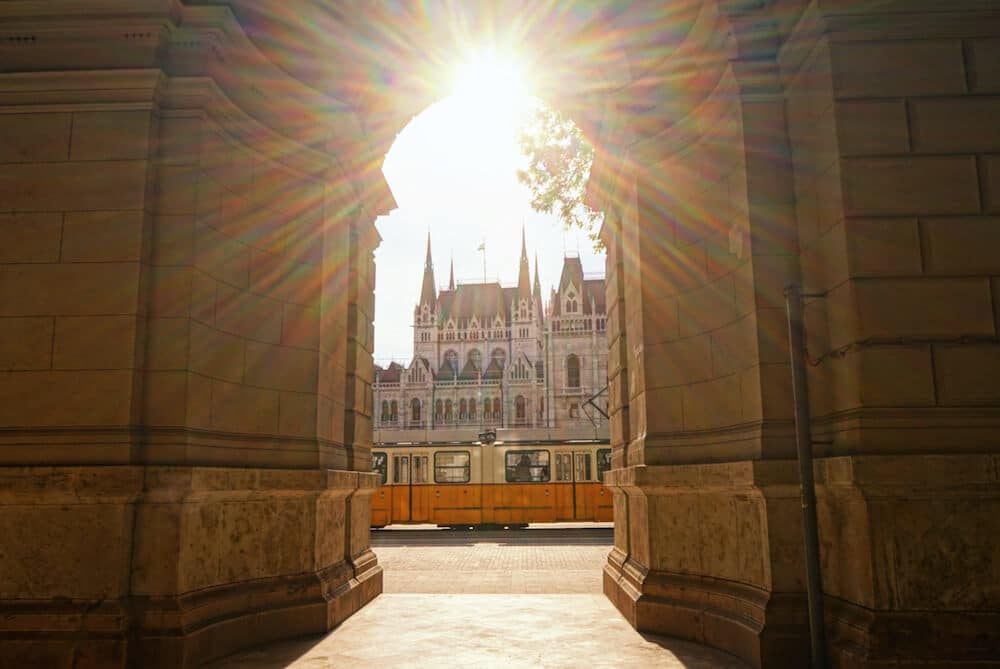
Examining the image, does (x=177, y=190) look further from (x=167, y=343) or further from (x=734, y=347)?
(x=734, y=347)

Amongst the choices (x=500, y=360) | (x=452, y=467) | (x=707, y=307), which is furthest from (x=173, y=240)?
(x=500, y=360)

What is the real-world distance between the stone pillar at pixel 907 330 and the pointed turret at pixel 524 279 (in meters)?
104

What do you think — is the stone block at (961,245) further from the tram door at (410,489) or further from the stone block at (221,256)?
the tram door at (410,489)

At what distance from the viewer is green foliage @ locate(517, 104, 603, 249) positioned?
14.7m

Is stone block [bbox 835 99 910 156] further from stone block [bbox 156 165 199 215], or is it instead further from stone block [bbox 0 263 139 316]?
stone block [bbox 0 263 139 316]

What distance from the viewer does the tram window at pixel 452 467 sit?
77.1 ft

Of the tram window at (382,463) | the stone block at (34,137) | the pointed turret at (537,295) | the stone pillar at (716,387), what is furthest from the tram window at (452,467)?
the pointed turret at (537,295)

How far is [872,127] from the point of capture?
15.3 ft

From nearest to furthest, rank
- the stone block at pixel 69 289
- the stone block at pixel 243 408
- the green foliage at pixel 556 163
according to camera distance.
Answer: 1. the stone block at pixel 69 289
2. the stone block at pixel 243 408
3. the green foliage at pixel 556 163

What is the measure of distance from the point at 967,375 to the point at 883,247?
0.89 meters

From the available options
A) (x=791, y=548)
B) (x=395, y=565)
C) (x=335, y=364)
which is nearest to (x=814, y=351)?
(x=791, y=548)

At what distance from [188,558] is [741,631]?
12.6 feet

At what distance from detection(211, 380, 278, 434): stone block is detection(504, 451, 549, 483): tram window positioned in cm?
1772

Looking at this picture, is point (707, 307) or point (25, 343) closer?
point (25, 343)
